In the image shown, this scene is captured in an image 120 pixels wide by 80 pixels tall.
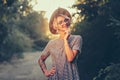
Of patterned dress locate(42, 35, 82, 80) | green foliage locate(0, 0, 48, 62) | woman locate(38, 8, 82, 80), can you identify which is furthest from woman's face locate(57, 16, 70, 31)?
green foliage locate(0, 0, 48, 62)

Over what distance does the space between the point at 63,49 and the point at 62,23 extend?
0.26 metres

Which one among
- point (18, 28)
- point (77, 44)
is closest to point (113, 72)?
point (77, 44)

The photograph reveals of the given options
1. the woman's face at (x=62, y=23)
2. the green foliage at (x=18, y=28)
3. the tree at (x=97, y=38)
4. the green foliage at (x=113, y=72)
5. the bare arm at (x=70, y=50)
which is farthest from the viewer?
the green foliage at (x=18, y=28)

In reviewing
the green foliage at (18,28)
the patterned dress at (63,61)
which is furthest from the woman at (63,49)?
the green foliage at (18,28)

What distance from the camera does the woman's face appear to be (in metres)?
3.44

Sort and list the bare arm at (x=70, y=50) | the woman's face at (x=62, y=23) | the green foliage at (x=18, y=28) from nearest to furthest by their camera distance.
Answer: the bare arm at (x=70, y=50) → the woman's face at (x=62, y=23) → the green foliage at (x=18, y=28)

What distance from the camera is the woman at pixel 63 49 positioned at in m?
3.35

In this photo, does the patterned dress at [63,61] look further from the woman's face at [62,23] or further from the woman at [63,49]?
the woman's face at [62,23]

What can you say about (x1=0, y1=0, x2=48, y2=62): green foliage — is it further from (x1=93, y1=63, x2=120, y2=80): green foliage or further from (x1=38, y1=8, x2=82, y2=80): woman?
(x1=38, y1=8, x2=82, y2=80): woman

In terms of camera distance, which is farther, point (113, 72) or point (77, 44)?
point (113, 72)

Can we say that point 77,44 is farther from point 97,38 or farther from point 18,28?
point 18,28

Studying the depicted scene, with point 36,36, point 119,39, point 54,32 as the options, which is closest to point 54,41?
point 54,32

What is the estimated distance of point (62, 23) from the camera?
3455mm

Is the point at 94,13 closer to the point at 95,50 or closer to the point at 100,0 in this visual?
the point at 100,0
